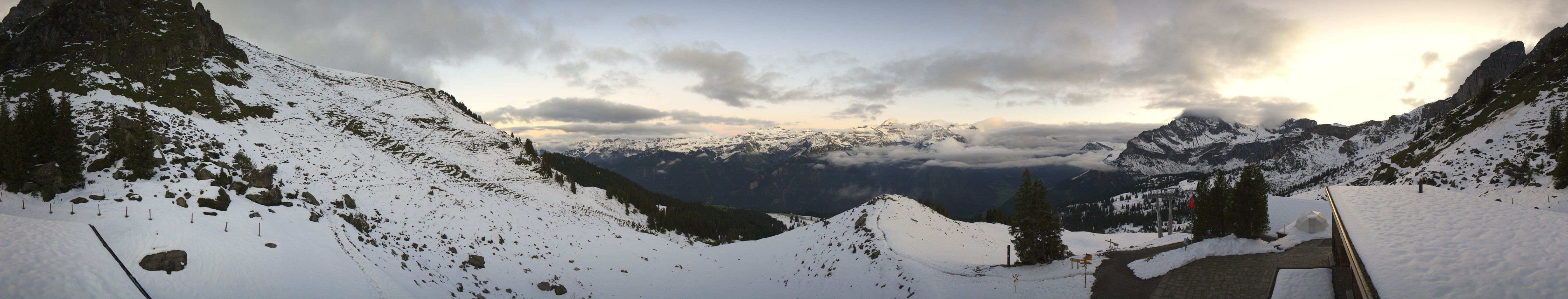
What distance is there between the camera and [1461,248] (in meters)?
8.90

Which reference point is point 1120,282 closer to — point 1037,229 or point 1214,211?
point 1037,229

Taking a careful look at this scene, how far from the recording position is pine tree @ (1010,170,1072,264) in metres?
25.9

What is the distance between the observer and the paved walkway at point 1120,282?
758 inches

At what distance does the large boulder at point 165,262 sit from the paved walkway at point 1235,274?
105 ft

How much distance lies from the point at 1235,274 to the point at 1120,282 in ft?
12.6

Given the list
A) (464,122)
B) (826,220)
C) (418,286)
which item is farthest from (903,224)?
(464,122)

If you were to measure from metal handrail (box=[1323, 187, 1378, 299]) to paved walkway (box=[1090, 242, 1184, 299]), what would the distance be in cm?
648

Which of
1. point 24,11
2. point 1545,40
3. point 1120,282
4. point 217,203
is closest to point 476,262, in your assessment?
point 217,203

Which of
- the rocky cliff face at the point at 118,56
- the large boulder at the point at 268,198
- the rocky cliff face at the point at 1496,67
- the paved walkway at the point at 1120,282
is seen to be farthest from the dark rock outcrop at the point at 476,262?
the rocky cliff face at the point at 1496,67

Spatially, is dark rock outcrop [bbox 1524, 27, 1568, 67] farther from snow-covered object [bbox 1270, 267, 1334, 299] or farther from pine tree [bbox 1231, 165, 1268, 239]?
snow-covered object [bbox 1270, 267, 1334, 299]

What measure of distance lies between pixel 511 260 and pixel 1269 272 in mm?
39292

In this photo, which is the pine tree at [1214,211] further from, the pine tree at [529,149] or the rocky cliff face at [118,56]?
the pine tree at [529,149]

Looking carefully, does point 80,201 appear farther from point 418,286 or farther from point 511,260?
point 511,260

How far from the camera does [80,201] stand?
18094mm
